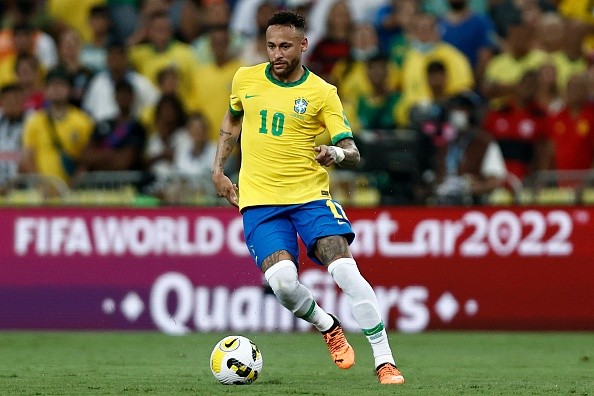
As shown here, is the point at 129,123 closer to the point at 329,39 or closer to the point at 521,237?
the point at 329,39

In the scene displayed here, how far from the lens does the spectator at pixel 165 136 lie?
16578mm

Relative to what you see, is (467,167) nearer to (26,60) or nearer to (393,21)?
(393,21)

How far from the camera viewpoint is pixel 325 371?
10539mm

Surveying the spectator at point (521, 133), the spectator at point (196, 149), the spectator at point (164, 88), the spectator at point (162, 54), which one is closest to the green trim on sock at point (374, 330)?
the spectator at point (521, 133)

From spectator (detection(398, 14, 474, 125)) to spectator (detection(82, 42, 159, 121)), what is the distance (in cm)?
334

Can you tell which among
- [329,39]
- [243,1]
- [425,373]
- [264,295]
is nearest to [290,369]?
[425,373]

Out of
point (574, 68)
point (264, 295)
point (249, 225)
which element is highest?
point (574, 68)

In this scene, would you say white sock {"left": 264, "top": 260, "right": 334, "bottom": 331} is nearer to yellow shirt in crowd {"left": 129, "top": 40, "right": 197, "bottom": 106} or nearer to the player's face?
the player's face

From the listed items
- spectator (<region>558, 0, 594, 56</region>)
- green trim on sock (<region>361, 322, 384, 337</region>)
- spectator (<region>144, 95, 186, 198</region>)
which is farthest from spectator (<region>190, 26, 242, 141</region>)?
green trim on sock (<region>361, 322, 384, 337</region>)

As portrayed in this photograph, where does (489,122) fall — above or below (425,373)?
above

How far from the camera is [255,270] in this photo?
15039 mm

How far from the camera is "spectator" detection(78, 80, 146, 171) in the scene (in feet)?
54.1

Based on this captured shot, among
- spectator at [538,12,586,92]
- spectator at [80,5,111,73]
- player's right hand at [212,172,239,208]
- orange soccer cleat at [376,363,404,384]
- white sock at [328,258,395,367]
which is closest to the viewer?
orange soccer cleat at [376,363,404,384]

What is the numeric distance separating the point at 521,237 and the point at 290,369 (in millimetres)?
4992
